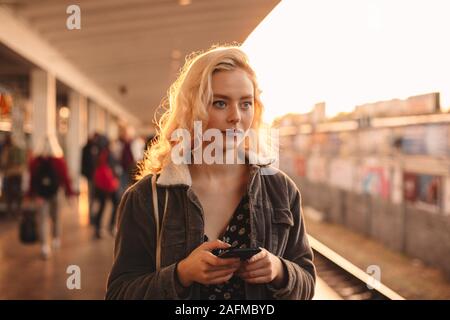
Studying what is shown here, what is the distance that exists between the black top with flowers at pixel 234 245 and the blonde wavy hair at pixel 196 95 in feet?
0.88

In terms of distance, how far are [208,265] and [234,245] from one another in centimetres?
18

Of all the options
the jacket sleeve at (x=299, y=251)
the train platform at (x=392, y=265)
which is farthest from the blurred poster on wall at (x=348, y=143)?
the jacket sleeve at (x=299, y=251)

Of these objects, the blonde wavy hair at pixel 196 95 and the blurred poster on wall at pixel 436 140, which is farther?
the blurred poster on wall at pixel 436 140

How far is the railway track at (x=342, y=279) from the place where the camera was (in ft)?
6.16

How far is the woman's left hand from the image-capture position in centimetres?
126

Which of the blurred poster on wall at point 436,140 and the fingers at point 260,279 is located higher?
the blurred poster on wall at point 436,140

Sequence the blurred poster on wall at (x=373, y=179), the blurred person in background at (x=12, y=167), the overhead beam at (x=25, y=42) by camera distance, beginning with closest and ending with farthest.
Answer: the overhead beam at (x=25, y=42), the blurred poster on wall at (x=373, y=179), the blurred person in background at (x=12, y=167)

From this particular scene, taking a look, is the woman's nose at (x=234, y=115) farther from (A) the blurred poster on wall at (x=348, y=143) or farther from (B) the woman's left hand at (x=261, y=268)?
(A) the blurred poster on wall at (x=348, y=143)

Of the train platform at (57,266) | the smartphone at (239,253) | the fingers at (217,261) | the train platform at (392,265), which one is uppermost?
the smartphone at (239,253)

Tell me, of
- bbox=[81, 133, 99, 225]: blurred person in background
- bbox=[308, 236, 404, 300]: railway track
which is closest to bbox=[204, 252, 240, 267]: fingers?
bbox=[308, 236, 404, 300]: railway track

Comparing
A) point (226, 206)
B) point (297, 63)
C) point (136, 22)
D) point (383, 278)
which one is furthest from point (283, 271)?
point (383, 278)

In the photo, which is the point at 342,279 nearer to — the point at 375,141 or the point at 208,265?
the point at 208,265

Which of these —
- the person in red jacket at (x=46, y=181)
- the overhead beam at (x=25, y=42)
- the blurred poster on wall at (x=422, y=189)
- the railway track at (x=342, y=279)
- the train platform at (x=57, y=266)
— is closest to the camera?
the railway track at (x=342, y=279)
